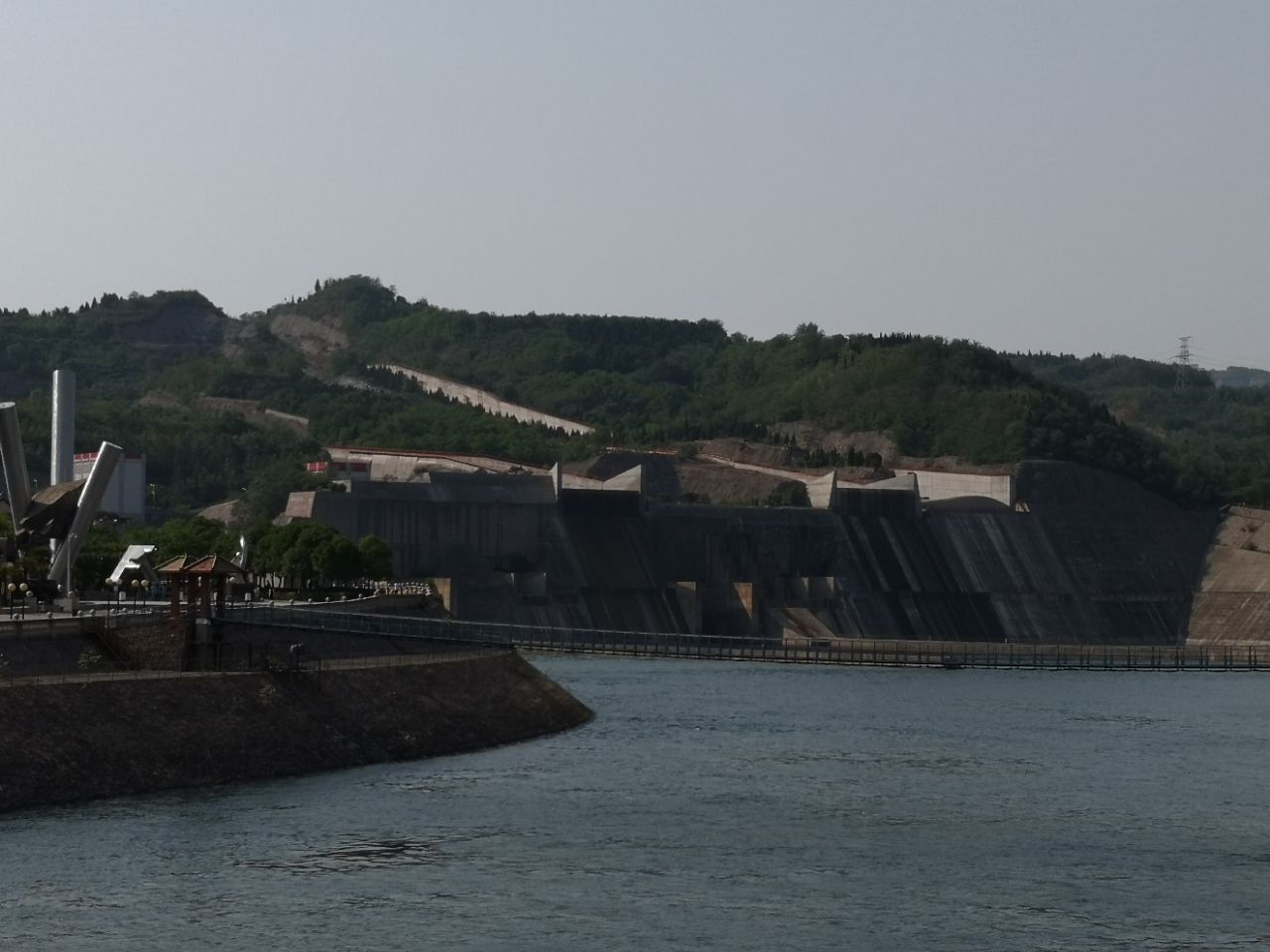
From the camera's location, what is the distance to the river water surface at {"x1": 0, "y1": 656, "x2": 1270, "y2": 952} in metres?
40.0

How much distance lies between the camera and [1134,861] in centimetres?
4897

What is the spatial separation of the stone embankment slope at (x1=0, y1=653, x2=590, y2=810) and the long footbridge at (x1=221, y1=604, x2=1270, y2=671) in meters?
4.61

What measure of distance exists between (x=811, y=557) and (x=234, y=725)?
113 metres

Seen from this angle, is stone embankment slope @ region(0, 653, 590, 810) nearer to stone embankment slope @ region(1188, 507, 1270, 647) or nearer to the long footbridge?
the long footbridge

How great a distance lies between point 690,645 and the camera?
118 metres

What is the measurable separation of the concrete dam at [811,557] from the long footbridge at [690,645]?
309 inches

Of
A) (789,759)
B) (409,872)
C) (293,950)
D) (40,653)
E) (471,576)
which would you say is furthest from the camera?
(471,576)

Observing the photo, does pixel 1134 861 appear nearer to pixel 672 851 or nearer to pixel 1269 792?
pixel 672 851

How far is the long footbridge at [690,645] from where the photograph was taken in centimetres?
7738

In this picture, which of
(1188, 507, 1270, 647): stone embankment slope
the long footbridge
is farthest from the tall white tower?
(1188, 507, 1270, 647): stone embankment slope

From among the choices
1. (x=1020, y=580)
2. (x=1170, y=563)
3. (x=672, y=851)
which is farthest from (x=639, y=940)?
(x=1170, y=563)

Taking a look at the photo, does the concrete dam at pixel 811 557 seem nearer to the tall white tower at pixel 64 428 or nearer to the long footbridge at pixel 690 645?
the long footbridge at pixel 690 645

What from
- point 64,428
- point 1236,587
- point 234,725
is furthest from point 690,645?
point 1236,587

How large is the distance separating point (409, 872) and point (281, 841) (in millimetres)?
3888
